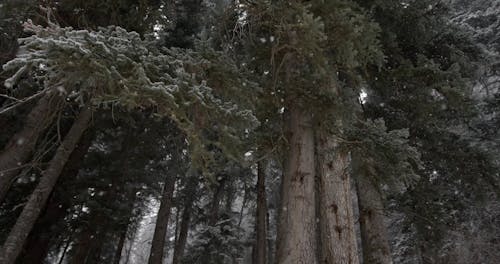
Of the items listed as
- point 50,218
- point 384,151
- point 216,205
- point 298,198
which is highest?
point 216,205

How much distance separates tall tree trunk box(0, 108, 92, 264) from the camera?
20.9 ft

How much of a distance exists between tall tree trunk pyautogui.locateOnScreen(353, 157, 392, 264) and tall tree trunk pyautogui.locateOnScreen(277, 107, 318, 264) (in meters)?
1.17

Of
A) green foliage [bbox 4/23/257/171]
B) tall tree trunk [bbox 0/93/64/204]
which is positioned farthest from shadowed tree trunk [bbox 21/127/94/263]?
green foliage [bbox 4/23/257/171]

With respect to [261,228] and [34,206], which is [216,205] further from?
[34,206]

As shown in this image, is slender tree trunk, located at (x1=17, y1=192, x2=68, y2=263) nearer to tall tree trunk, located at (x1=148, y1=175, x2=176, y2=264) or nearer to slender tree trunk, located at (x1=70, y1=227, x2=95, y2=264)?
slender tree trunk, located at (x1=70, y1=227, x2=95, y2=264)

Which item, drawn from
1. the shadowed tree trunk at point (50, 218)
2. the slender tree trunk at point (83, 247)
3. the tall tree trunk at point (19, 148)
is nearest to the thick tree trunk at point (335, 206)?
the tall tree trunk at point (19, 148)

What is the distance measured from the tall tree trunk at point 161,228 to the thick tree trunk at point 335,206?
6442 millimetres

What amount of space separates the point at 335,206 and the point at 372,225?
209 cm

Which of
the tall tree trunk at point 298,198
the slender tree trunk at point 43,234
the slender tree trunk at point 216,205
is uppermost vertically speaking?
the slender tree trunk at point 216,205

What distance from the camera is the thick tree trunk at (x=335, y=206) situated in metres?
4.85

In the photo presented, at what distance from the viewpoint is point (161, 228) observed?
10812 mm

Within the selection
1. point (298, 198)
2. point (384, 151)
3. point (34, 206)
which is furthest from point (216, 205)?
point (384, 151)

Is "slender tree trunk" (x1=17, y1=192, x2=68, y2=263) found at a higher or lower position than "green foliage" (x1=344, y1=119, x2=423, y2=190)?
higher

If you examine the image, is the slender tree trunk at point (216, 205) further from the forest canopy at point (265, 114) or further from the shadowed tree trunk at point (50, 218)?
the shadowed tree trunk at point (50, 218)
